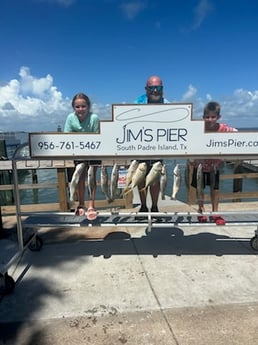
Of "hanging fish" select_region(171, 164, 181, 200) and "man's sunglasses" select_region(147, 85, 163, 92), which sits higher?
"man's sunglasses" select_region(147, 85, 163, 92)

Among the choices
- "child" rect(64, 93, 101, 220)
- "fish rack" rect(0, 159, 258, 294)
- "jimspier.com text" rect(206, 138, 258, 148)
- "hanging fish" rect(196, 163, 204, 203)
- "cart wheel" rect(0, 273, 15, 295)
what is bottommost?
"cart wheel" rect(0, 273, 15, 295)

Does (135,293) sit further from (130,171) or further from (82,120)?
(82,120)

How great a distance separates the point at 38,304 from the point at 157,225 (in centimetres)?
167

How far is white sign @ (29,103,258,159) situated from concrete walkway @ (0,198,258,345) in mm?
1365

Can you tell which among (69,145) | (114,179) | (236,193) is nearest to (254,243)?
(114,179)

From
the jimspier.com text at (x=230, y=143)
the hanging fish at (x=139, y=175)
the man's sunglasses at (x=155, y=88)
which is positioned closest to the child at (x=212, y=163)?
the jimspier.com text at (x=230, y=143)

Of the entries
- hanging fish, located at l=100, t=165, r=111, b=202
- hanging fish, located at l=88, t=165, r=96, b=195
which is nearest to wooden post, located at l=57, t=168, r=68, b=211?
hanging fish, located at l=88, t=165, r=96, b=195

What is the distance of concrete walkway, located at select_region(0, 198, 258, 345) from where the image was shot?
2.47 meters

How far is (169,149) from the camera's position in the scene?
11.5 ft

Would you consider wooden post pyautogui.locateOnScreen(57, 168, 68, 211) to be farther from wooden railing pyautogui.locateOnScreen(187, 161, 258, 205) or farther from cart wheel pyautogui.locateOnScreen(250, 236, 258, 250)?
cart wheel pyautogui.locateOnScreen(250, 236, 258, 250)

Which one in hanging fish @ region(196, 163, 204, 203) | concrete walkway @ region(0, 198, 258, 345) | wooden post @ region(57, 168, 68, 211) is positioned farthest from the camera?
wooden post @ region(57, 168, 68, 211)

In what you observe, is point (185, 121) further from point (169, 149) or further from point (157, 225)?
point (157, 225)

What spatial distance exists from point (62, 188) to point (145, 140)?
9.99 ft

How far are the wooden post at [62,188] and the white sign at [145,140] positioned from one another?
2443 millimetres
